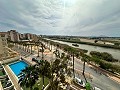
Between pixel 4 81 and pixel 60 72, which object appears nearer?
pixel 4 81

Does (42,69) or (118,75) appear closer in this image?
(42,69)

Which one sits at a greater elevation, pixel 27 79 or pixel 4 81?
pixel 27 79

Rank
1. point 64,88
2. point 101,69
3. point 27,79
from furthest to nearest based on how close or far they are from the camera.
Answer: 1. point 101,69
2. point 64,88
3. point 27,79

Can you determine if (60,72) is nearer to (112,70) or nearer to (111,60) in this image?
(112,70)

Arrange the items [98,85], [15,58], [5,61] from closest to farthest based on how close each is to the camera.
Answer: [98,85], [5,61], [15,58]

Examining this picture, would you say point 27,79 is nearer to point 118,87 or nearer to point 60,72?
point 60,72

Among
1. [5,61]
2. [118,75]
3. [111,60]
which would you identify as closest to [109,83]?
[118,75]

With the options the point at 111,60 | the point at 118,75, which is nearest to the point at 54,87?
the point at 118,75

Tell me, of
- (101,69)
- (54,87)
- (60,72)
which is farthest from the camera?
(101,69)

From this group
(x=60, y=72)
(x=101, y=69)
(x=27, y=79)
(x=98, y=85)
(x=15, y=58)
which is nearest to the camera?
(x=27, y=79)
